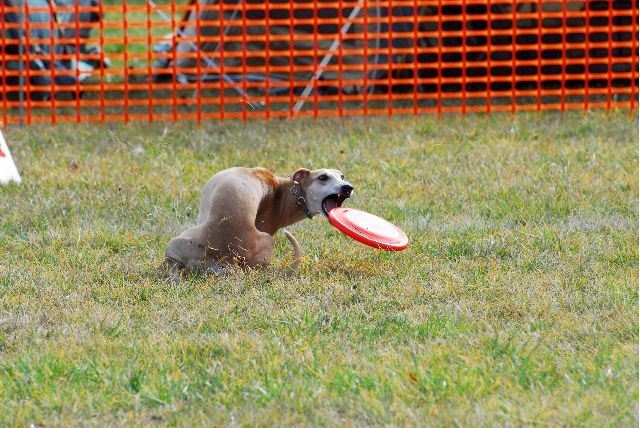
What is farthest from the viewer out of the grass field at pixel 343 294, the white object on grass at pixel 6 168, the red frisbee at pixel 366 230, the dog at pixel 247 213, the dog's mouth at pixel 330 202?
the white object on grass at pixel 6 168

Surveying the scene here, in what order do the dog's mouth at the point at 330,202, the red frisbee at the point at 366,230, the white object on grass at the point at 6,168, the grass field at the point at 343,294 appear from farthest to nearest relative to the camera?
the white object on grass at the point at 6,168, the dog's mouth at the point at 330,202, the red frisbee at the point at 366,230, the grass field at the point at 343,294

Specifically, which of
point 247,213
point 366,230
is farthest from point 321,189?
point 247,213

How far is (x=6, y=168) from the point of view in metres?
8.07

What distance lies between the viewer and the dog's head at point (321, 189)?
587 cm

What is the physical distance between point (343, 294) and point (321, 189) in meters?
0.60

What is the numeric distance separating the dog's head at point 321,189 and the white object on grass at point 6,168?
2.88 metres

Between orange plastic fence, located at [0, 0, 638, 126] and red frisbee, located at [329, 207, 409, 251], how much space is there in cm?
429

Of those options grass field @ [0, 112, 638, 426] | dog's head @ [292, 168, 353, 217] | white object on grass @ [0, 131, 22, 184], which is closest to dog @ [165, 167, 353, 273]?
dog's head @ [292, 168, 353, 217]

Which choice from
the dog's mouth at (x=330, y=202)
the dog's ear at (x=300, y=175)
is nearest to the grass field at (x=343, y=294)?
the dog's mouth at (x=330, y=202)

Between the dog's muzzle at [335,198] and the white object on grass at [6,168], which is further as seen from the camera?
the white object on grass at [6,168]

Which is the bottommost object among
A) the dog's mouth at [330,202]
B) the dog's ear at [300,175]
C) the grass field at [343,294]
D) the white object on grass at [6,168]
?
the grass field at [343,294]

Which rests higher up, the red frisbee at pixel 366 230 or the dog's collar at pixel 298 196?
the dog's collar at pixel 298 196

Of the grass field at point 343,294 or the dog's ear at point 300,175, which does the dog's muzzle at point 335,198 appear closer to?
the dog's ear at point 300,175

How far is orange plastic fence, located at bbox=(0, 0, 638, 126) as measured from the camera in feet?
34.4
